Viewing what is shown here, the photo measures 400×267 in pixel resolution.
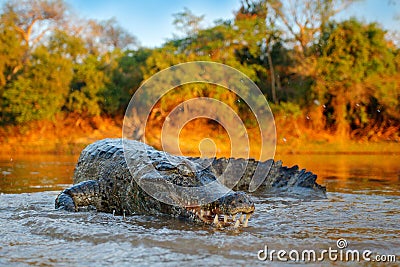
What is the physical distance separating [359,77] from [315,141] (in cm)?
291

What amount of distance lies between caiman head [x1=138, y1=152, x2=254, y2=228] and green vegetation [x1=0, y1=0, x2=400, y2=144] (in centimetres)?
1309

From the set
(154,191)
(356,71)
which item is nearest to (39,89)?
(356,71)

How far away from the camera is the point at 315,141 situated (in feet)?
58.7

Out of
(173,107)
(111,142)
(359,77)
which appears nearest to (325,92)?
(359,77)

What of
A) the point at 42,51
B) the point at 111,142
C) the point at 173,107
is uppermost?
the point at 42,51

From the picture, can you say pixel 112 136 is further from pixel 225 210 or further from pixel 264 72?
pixel 225 210

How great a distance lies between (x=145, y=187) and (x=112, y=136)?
13952mm

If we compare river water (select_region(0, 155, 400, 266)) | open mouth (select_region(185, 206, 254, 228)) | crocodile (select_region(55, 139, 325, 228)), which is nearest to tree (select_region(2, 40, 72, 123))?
crocodile (select_region(55, 139, 325, 228))

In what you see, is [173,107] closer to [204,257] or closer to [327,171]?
[327,171]

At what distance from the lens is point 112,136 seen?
717 inches

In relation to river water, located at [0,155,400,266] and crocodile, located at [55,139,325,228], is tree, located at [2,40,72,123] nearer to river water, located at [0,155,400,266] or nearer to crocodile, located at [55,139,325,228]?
crocodile, located at [55,139,325,228]

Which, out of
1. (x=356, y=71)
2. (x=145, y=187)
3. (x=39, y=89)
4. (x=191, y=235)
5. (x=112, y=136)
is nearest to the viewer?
(x=191, y=235)

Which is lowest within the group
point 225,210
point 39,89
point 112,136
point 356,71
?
point 225,210

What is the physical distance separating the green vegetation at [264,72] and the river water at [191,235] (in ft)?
42.3
